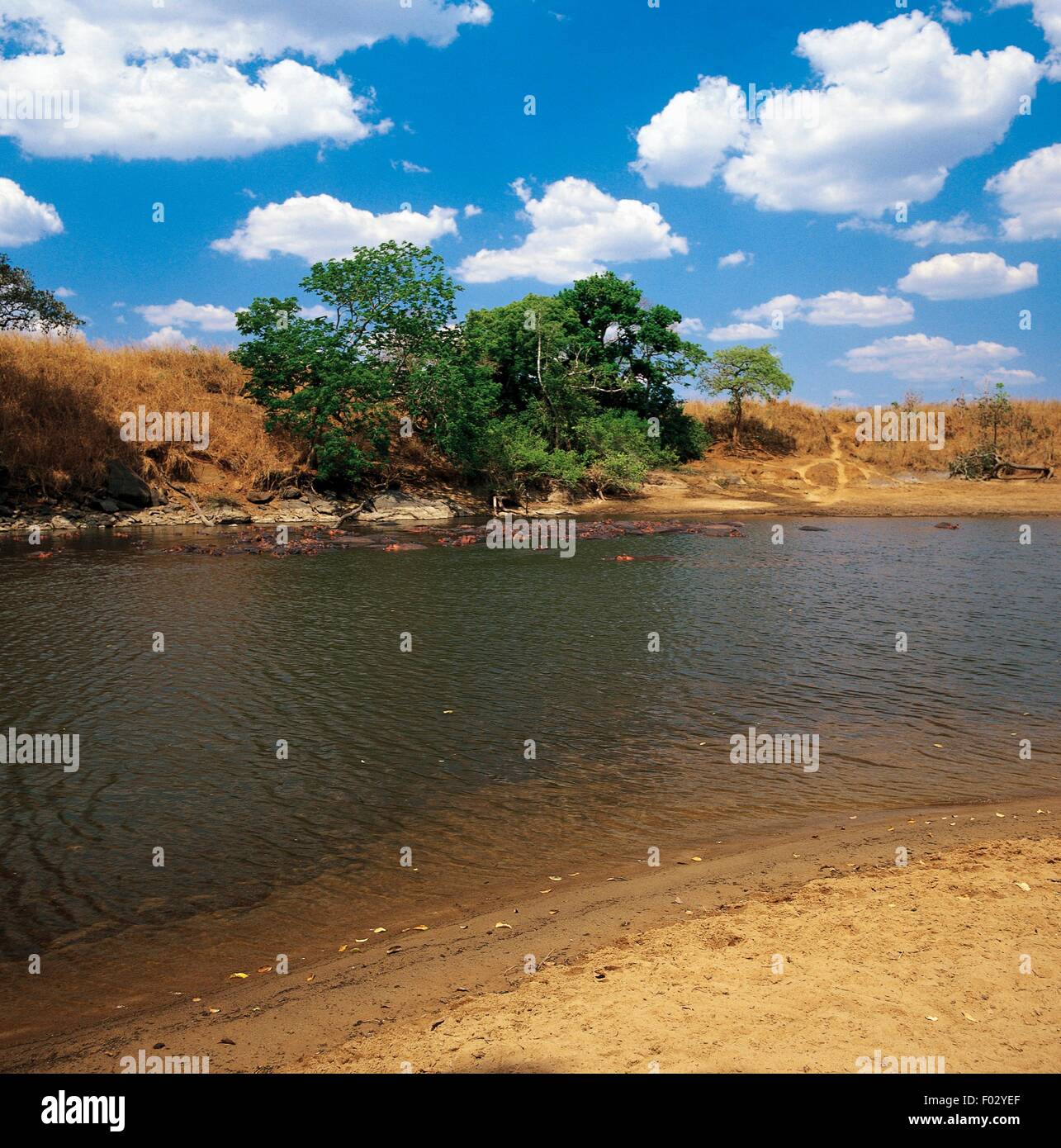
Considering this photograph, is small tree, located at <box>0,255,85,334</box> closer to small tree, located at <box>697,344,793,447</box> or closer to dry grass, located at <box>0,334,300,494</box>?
dry grass, located at <box>0,334,300,494</box>

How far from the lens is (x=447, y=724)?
996 centimetres

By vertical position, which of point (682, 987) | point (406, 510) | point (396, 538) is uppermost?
point (406, 510)

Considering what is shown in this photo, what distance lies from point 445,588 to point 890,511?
30.4 metres

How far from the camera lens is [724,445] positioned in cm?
5962

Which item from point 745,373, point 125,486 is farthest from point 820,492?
point 125,486

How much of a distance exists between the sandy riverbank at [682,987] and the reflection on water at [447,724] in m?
0.89

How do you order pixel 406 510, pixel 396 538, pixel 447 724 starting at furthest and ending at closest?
pixel 406 510
pixel 396 538
pixel 447 724

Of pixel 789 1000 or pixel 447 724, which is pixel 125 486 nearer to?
pixel 447 724

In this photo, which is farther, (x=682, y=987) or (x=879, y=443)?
(x=879, y=443)

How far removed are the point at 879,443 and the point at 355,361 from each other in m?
37.4

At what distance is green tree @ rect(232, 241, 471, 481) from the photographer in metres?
39.6

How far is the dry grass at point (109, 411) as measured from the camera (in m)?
36.1

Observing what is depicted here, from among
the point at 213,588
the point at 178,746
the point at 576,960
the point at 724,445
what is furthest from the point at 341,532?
the point at 724,445
